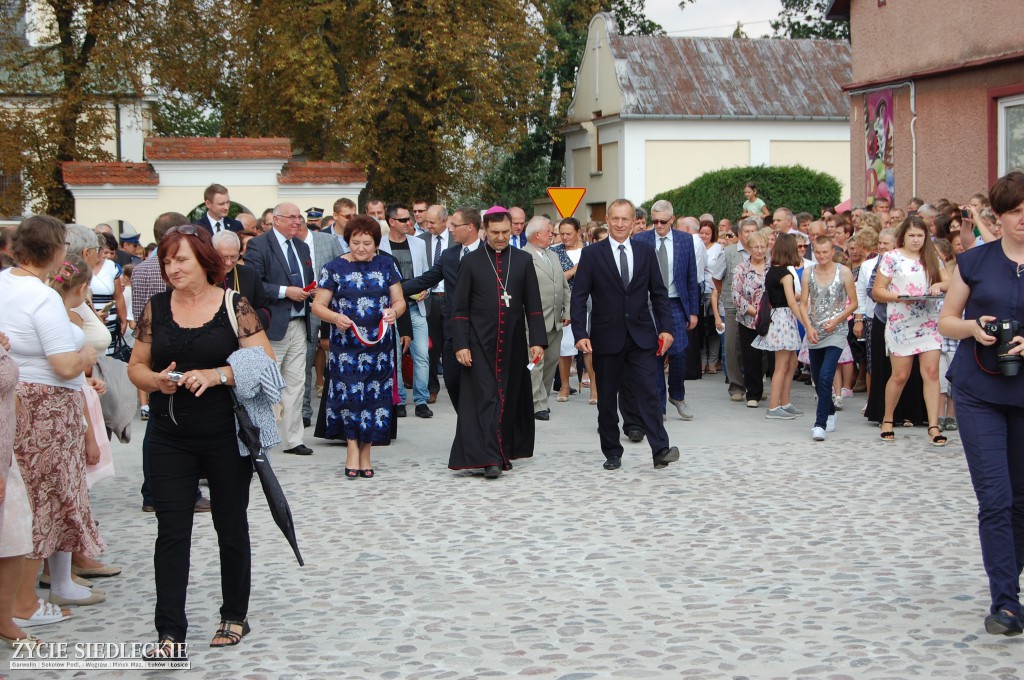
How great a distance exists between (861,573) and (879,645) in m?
1.21

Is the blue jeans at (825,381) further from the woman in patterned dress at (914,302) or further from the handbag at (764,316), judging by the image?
the handbag at (764,316)

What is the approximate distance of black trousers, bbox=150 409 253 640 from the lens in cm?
535

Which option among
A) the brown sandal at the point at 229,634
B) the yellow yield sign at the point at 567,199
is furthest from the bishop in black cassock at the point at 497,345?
the yellow yield sign at the point at 567,199

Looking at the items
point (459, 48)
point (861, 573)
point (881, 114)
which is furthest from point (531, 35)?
point (861, 573)

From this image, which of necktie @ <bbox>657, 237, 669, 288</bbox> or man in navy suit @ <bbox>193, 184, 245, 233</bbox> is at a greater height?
man in navy suit @ <bbox>193, 184, 245, 233</bbox>

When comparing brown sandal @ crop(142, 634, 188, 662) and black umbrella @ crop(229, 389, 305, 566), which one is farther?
black umbrella @ crop(229, 389, 305, 566)

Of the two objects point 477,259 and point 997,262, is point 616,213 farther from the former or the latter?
point 997,262

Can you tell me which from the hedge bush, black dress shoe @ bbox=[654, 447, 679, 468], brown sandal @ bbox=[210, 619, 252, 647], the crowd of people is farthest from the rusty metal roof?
brown sandal @ bbox=[210, 619, 252, 647]

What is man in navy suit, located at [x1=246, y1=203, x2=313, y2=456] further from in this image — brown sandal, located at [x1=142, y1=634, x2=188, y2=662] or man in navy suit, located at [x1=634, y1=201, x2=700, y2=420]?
brown sandal, located at [x1=142, y1=634, x2=188, y2=662]

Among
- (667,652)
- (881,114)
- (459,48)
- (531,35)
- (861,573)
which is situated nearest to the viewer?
(667,652)

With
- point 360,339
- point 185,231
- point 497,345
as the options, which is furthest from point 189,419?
point 497,345

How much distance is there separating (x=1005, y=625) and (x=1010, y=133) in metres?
14.9

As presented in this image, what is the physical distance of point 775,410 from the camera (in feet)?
42.1

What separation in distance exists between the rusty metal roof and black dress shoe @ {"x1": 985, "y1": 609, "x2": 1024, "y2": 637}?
3616 centimetres
